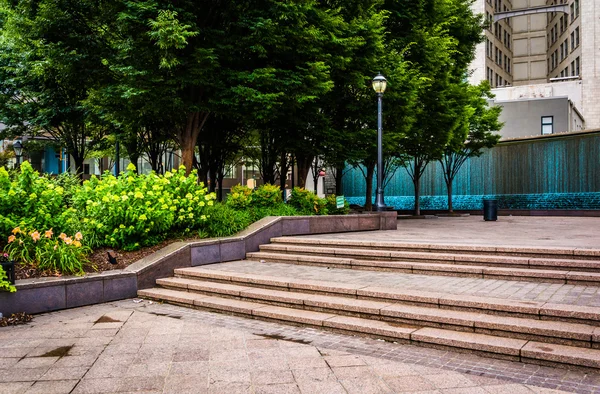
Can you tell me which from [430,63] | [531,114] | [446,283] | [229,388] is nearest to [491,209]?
[430,63]

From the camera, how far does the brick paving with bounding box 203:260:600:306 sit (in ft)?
23.8

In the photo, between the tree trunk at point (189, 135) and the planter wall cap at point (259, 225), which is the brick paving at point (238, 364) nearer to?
the planter wall cap at point (259, 225)

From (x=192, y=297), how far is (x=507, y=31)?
76.3 metres

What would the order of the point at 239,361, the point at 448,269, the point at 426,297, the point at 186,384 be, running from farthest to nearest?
the point at 448,269 → the point at 426,297 → the point at 239,361 → the point at 186,384

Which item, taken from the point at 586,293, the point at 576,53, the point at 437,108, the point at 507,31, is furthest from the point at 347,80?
the point at 507,31

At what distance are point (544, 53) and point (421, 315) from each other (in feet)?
266

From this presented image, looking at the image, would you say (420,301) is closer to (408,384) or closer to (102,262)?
(408,384)

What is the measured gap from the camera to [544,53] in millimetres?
75938

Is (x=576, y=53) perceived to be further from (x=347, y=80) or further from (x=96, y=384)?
(x=96, y=384)

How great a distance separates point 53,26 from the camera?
645 inches

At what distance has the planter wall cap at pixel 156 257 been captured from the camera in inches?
387

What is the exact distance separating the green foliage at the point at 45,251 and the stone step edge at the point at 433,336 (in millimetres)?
2455

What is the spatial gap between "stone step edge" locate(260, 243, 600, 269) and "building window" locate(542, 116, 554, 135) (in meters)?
40.6

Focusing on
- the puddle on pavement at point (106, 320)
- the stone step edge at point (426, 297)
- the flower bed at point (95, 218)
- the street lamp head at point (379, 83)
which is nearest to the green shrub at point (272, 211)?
the flower bed at point (95, 218)
